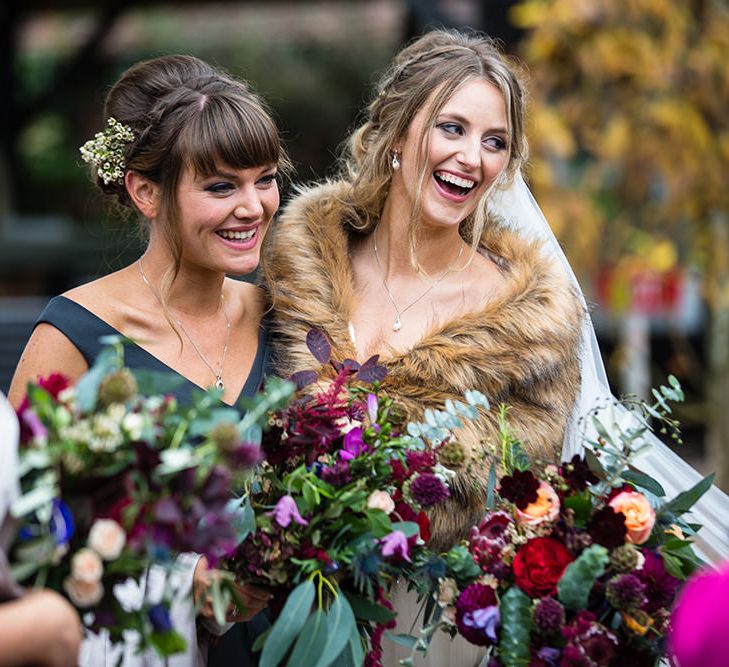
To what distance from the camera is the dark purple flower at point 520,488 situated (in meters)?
1.92

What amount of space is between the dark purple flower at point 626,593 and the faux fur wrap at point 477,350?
0.57 metres

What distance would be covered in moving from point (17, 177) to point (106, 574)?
7.92 m

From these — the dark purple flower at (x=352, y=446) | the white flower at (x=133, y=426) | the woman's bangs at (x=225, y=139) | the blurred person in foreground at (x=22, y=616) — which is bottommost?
the dark purple flower at (x=352, y=446)

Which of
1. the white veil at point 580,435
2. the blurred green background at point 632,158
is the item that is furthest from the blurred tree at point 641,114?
the white veil at point 580,435

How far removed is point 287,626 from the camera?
183 centimetres

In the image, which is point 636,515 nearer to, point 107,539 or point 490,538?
point 490,538

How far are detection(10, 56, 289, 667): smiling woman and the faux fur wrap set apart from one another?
15cm

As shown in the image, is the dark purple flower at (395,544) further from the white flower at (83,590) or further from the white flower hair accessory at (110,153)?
the white flower hair accessory at (110,153)

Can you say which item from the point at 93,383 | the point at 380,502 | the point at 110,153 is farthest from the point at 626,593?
the point at 110,153

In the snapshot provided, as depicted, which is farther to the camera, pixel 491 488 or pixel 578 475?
pixel 491 488

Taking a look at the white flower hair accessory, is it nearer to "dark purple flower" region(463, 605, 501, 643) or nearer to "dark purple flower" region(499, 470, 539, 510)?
"dark purple flower" region(499, 470, 539, 510)

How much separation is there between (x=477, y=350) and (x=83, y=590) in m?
1.23

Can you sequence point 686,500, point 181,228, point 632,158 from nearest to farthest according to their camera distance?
point 686,500, point 181,228, point 632,158

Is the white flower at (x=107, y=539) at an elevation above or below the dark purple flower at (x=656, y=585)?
above
